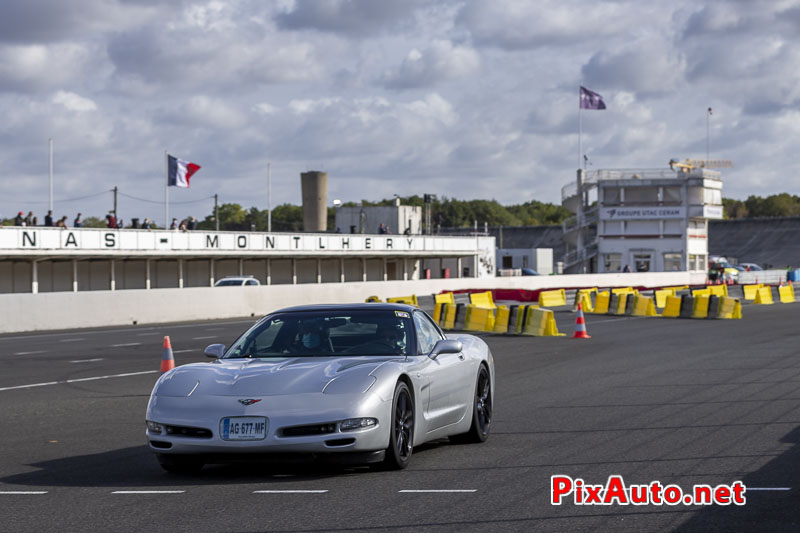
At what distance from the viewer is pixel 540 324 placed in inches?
1055

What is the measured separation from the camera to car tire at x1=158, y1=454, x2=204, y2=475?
8.22 m

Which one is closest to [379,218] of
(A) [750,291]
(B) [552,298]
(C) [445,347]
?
(A) [750,291]

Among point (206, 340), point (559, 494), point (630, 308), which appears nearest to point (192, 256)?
point (630, 308)

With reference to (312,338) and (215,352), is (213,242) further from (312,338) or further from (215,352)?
(312,338)

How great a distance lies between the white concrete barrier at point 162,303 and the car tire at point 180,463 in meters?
25.6

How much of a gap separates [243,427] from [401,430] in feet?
4.25

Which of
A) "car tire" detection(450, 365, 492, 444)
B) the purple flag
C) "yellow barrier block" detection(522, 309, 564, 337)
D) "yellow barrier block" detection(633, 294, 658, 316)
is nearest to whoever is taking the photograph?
"car tire" detection(450, 365, 492, 444)

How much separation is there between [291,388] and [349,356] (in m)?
1.06

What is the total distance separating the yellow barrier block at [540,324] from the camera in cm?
2672

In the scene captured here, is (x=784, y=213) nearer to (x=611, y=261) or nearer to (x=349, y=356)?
(x=611, y=261)

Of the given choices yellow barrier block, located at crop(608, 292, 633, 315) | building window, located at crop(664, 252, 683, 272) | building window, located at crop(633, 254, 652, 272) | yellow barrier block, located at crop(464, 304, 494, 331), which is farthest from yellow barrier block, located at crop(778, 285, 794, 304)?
building window, located at crop(633, 254, 652, 272)

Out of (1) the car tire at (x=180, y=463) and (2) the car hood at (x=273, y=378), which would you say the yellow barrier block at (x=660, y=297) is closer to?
(2) the car hood at (x=273, y=378)

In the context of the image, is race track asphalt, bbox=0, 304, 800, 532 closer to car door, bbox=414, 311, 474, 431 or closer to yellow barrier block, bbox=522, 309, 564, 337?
car door, bbox=414, 311, 474, 431

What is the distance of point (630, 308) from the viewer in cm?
3766
